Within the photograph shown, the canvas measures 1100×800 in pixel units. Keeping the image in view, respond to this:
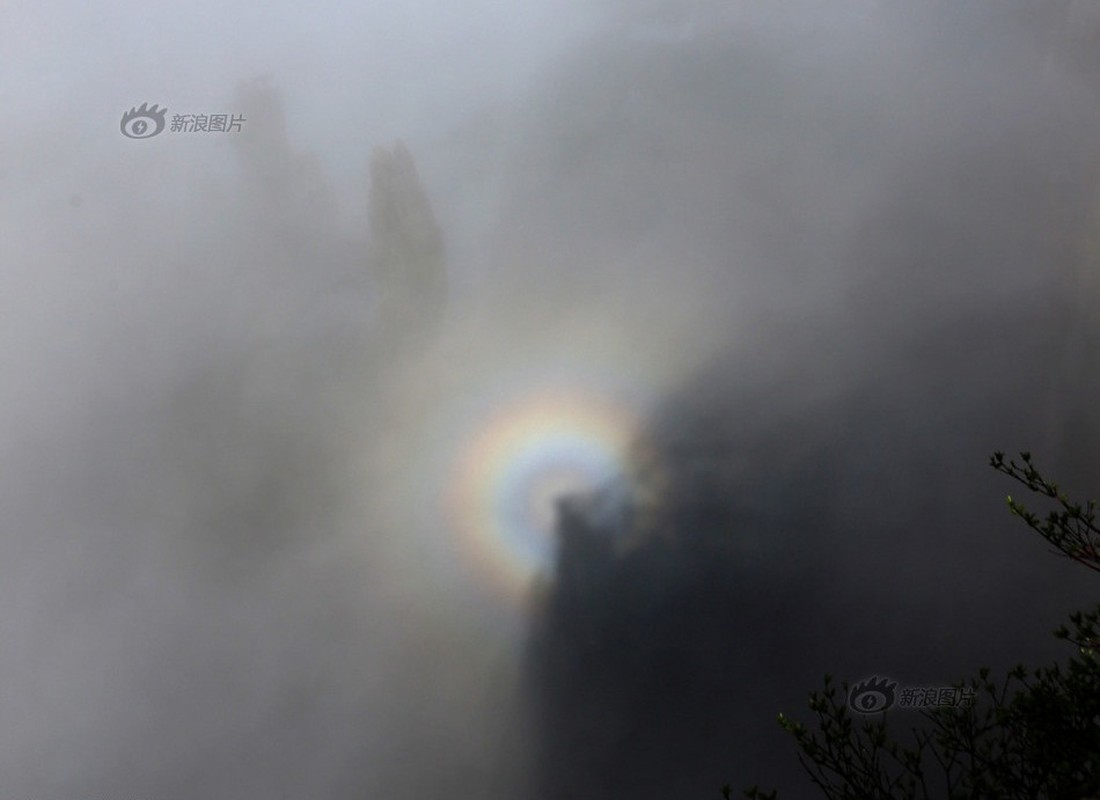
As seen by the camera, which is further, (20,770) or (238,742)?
(238,742)

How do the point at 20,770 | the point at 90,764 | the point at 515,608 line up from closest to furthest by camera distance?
1. the point at 20,770
2. the point at 90,764
3. the point at 515,608

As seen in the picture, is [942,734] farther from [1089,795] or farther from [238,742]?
[238,742]

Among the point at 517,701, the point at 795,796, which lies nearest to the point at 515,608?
the point at 517,701

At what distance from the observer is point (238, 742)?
6819cm

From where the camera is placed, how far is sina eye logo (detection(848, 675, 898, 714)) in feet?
154

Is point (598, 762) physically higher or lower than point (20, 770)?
lower

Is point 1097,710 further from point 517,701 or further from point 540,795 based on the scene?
Answer: point 517,701

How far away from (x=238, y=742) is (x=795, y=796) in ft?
146

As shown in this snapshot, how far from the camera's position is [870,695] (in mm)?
49562

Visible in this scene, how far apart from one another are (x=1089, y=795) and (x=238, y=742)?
7023cm

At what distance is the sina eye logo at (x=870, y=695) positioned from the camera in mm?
47031

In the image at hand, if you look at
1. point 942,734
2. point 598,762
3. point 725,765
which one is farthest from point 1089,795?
point 598,762

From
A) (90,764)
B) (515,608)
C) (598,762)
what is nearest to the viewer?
(90,764)

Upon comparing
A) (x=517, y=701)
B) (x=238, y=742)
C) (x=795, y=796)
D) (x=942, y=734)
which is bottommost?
(x=942, y=734)
